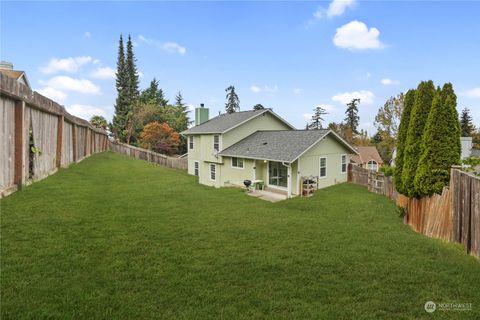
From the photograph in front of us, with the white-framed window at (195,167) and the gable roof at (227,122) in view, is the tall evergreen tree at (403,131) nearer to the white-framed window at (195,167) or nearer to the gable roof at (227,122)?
the gable roof at (227,122)

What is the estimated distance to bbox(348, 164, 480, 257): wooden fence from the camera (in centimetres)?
613

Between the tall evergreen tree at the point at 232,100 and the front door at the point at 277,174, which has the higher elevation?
the tall evergreen tree at the point at 232,100

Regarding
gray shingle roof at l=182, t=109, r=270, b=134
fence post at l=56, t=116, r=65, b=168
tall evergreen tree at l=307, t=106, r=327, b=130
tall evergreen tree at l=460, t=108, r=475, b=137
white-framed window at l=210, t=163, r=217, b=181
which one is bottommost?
white-framed window at l=210, t=163, r=217, b=181

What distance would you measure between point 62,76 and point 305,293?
19804mm

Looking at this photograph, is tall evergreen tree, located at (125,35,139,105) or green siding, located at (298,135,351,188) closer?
green siding, located at (298,135,351,188)

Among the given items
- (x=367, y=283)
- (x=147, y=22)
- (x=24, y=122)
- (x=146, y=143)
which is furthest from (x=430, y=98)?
(x=146, y=143)

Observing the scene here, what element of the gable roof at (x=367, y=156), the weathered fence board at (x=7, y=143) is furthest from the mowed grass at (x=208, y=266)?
the gable roof at (x=367, y=156)

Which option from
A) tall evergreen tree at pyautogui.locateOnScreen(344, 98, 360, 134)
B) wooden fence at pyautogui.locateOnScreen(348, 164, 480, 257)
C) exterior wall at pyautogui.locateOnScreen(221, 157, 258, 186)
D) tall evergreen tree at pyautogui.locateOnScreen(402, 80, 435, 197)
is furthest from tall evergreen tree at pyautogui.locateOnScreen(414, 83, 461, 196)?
tall evergreen tree at pyautogui.locateOnScreen(344, 98, 360, 134)

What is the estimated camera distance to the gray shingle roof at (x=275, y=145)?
56.3 feet

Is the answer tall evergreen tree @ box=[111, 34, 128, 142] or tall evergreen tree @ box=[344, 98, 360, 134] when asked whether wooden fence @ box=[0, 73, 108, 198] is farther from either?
tall evergreen tree @ box=[344, 98, 360, 134]

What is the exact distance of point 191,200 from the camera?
42.8 ft

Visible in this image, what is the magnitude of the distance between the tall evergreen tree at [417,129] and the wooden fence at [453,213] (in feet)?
2.34

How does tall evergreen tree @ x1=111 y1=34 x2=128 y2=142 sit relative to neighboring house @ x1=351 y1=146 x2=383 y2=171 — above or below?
above

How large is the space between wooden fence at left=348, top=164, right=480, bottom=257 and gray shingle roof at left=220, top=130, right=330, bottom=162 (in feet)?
25.5
